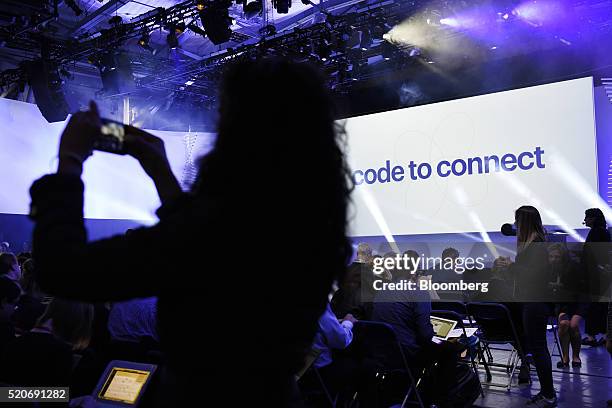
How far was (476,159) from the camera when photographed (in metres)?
8.74

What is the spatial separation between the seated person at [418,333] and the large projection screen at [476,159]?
14.5 feet

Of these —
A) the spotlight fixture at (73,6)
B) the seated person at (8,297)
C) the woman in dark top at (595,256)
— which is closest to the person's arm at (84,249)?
the seated person at (8,297)

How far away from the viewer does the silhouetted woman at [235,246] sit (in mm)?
802

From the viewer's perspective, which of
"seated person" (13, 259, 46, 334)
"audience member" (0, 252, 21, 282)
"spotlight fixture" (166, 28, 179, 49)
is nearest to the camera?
"seated person" (13, 259, 46, 334)

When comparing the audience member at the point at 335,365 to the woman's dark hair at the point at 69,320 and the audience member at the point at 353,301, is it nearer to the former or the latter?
the audience member at the point at 353,301

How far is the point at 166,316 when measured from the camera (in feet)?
2.84

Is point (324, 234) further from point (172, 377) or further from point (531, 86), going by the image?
point (531, 86)

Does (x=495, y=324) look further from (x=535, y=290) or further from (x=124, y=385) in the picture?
(x=124, y=385)

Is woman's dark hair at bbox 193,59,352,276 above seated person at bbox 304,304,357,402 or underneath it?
above

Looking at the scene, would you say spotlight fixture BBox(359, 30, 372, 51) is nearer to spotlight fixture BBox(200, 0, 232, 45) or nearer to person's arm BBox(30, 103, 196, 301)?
spotlight fixture BBox(200, 0, 232, 45)

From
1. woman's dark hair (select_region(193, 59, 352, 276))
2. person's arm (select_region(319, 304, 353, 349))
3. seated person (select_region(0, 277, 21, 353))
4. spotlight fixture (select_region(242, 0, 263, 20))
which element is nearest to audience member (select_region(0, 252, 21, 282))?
seated person (select_region(0, 277, 21, 353))

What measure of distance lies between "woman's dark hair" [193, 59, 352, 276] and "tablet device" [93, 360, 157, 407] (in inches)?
54.7

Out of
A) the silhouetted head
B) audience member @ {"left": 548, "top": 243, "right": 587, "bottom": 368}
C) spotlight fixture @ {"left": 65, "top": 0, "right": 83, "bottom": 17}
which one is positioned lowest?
audience member @ {"left": 548, "top": 243, "right": 587, "bottom": 368}

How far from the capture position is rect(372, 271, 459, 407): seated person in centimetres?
409
